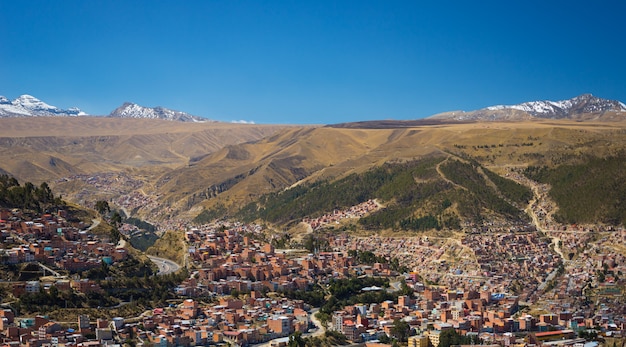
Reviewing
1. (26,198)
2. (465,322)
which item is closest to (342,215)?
(26,198)

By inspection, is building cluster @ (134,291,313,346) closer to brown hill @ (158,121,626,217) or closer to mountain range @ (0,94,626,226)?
mountain range @ (0,94,626,226)

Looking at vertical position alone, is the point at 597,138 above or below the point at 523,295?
above

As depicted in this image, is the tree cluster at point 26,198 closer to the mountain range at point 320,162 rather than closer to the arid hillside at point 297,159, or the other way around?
the mountain range at point 320,162

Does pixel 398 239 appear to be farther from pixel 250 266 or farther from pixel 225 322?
pixel 225 322

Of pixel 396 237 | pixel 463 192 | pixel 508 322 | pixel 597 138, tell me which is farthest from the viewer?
pixel 597 138

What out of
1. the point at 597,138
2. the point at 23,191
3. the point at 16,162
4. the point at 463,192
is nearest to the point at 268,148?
the point at 16,162

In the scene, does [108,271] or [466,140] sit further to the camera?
[466,140]

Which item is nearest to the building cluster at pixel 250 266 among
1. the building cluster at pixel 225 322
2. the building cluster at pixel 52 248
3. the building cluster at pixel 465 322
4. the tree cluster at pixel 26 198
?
the building cluster at pixel 225 322

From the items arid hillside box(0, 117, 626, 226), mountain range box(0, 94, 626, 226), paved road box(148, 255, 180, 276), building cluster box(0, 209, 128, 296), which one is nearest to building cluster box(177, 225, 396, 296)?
paved road box(148, 255, 180, 276)

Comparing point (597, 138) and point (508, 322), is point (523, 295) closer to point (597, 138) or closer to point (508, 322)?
point (508, 322)
